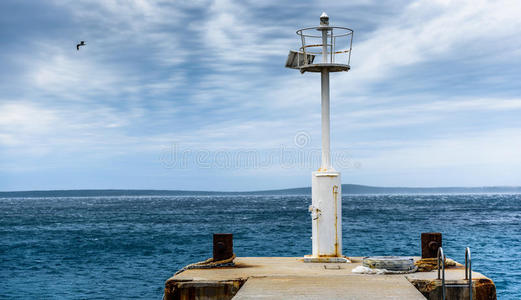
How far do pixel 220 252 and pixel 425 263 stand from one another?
13.9 ft

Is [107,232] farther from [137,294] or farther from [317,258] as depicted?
[317,258]

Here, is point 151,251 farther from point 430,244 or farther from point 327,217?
point 430,244

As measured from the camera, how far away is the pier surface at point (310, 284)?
10023 mm

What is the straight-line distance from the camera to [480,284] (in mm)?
11289

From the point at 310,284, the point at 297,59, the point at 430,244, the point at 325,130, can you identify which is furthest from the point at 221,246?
the point at 297,59

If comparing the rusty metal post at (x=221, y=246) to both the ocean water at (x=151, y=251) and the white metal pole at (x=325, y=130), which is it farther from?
the ocean water at (x=151, y=251)

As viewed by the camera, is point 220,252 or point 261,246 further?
point 261,246

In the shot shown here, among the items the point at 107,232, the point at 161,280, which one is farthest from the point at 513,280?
the point at 107,232

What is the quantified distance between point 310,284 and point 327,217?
3.48m

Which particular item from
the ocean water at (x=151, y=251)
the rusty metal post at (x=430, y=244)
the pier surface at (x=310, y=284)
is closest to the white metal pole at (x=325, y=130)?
the pier surface at (x=310, y=284)

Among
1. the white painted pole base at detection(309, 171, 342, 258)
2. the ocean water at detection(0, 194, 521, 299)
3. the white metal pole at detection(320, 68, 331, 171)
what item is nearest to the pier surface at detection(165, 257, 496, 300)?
the white painted pole base at detection(309, 171, 342, 258)

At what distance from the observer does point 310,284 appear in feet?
35.8

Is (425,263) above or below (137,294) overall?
above

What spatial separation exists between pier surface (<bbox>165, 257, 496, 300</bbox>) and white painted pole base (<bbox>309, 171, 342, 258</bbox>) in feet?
2.64
